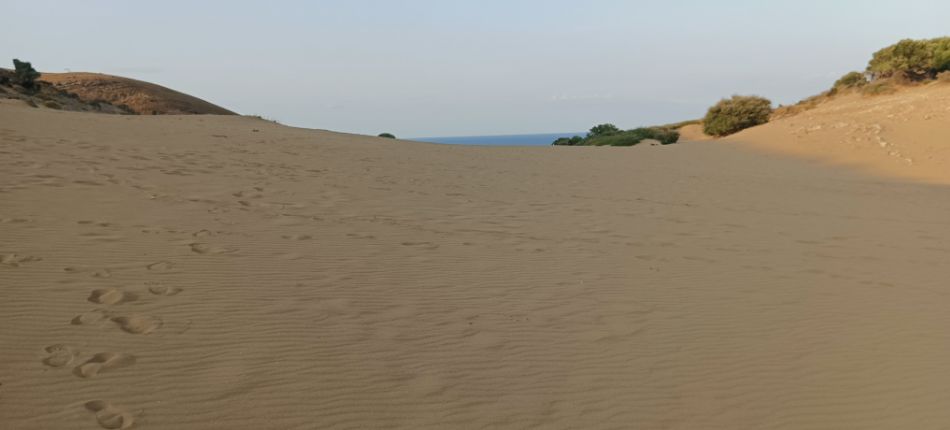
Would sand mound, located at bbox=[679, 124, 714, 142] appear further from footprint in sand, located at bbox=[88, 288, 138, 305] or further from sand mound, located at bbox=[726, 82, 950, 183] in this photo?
footprint in sand, located at bbox=[88, 288, 138, 305]

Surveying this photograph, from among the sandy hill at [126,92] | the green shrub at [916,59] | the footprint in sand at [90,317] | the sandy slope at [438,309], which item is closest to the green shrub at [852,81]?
the green shrub at [916,59]

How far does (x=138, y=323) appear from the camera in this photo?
12.0ft

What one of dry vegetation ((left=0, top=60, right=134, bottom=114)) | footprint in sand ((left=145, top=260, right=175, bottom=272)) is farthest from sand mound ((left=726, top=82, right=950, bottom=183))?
dry vegetation ((left=0, top=60, right=134, bottom=114))

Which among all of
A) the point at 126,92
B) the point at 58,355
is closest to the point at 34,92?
the point at 126,92

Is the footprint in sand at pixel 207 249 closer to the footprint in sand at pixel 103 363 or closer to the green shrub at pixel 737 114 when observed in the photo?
the footprint in sand at pixel 103 363

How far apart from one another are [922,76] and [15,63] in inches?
1774

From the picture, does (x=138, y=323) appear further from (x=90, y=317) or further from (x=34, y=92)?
(x=34, y=92)

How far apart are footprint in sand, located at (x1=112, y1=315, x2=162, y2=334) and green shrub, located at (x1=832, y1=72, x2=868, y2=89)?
138ft

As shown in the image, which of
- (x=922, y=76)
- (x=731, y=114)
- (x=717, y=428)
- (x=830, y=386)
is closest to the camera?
(x=717, y=428)

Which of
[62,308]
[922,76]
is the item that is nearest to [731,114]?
[922,76]

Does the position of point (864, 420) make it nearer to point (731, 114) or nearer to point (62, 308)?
point (62, 308)

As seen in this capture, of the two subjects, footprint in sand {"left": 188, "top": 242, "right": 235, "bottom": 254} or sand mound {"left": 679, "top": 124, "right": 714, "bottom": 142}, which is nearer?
footprint in sand {"left": 188, "top": 242, "right": 235, "bottom": 254}

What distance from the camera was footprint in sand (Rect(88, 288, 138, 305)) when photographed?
3926 mm

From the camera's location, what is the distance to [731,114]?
101 ft
